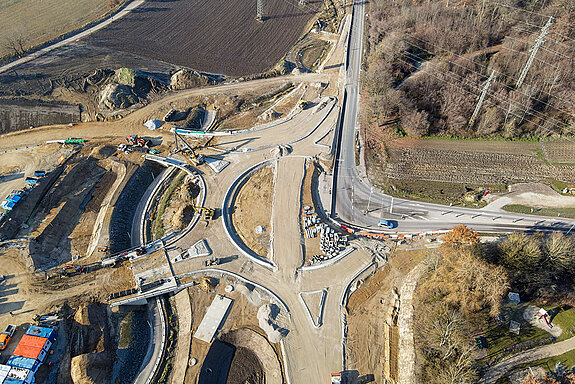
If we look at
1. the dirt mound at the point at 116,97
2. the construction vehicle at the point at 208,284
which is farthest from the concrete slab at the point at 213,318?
the dirt mound at the point at 116,97

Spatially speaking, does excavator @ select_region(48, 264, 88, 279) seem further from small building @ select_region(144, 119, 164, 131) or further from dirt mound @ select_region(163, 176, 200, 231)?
small building @ select_region(144, 119, 164, 131)

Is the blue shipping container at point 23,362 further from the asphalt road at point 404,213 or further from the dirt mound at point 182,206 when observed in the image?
the asphalt road at point 404,213

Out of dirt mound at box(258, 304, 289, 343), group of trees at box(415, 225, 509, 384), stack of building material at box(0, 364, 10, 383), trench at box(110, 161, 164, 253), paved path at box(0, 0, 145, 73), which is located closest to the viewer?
group of trees at box(415, 225, 509, 384)

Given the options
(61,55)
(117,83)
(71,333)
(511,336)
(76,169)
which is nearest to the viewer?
(511,336)

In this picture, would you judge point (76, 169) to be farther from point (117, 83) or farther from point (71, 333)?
point (71, 333)

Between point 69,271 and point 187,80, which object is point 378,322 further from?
point 187,80

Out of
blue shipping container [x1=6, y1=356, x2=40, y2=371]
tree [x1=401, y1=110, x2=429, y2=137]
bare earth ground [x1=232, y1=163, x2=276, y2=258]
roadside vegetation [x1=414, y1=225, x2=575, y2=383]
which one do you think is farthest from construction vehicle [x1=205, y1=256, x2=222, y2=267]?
tree [x1=401, y1=110, x2=429, y2=137]

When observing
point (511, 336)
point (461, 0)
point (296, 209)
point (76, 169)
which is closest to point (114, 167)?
point (76, 169)
